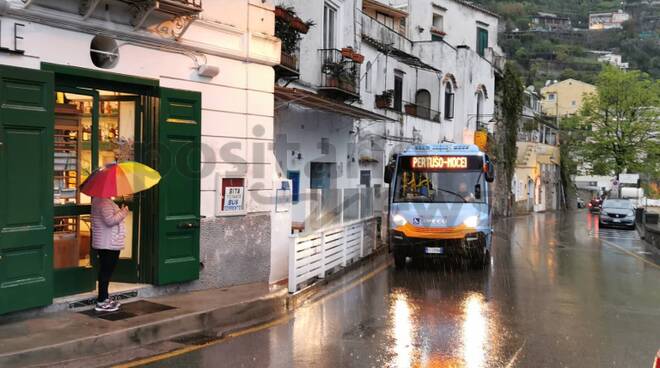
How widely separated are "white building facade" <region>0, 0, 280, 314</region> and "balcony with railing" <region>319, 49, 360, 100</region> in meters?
7.68

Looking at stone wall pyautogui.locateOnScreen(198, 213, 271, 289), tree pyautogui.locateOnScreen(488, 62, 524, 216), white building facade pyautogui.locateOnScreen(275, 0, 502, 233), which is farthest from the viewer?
tree pyautogui.locateOnScreen(488, 62, 524, 216)

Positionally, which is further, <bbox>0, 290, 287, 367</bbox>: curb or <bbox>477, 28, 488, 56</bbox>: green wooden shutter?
<bbox>477, 28, 488, 56</bbox>: green wooden shutter

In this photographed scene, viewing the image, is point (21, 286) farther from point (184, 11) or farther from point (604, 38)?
point (604, 38)

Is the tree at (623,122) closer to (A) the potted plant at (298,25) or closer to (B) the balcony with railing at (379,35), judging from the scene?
(B) the balcony with railing at (379,35)

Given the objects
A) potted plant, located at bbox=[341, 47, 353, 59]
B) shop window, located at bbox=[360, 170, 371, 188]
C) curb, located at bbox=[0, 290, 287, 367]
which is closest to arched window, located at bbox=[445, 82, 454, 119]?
shop window, located at bbox=[360, 170, 371, 188]

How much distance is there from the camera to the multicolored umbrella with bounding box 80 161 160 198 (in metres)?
7.28

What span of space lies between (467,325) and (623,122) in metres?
52.1

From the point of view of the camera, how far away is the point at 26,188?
7270 mm

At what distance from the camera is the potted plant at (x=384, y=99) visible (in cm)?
2348

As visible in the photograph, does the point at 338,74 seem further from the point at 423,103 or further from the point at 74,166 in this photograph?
the point at 423,103

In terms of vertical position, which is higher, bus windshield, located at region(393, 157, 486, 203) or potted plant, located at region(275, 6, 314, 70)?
potted plant, located at region(275, 6, 314, 70)

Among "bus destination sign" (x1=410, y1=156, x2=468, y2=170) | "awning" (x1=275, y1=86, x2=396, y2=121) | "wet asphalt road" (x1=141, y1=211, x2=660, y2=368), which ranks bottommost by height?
"wet asphalt road" (x1=141, y1=211, x2=660, y2=368)

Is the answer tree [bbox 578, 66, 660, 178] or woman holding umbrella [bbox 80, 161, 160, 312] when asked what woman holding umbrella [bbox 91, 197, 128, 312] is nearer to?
woman holding umbrella [bbox 80, 161, 160, 312]

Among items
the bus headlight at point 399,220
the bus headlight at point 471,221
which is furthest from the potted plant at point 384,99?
the bus headlight at point 471,221
